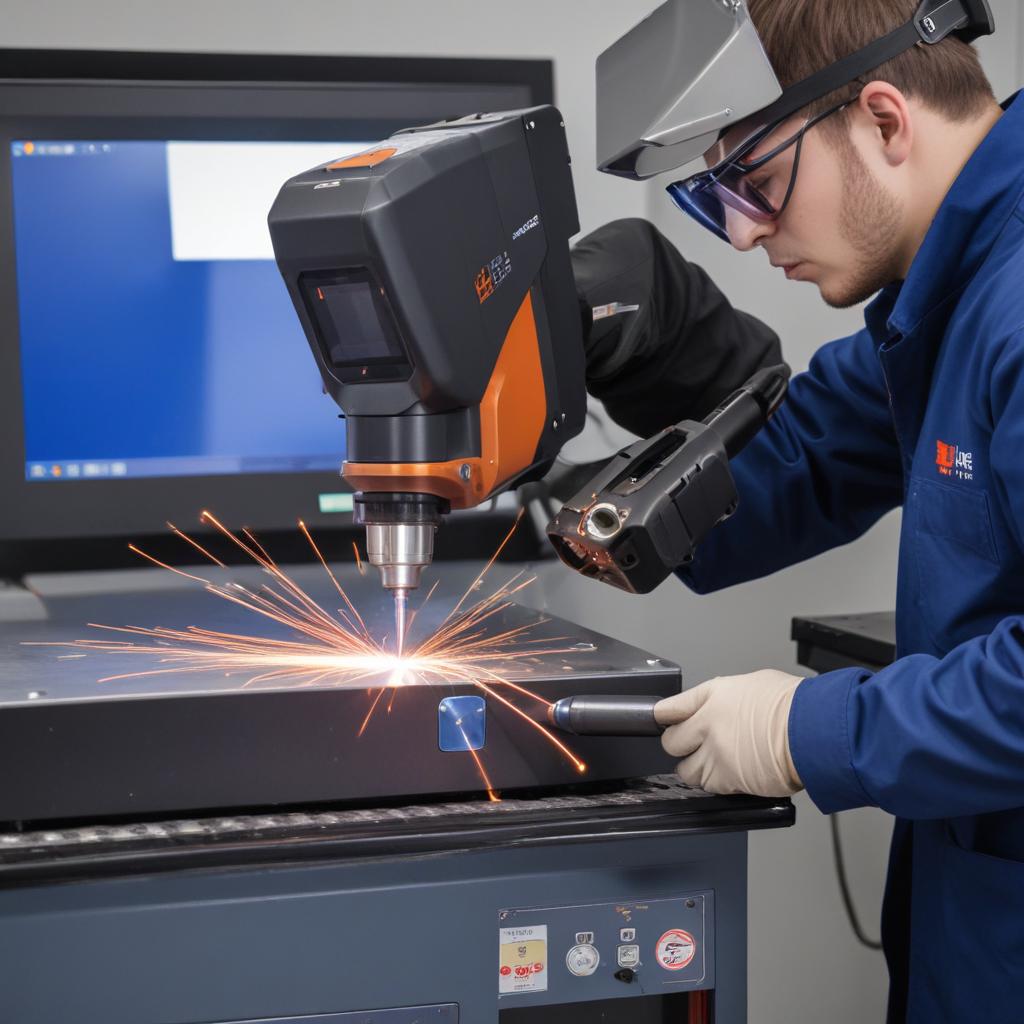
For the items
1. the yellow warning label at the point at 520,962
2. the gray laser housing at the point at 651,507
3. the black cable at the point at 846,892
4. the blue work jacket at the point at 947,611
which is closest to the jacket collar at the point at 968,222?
the blue work jacket at the point at 947,611

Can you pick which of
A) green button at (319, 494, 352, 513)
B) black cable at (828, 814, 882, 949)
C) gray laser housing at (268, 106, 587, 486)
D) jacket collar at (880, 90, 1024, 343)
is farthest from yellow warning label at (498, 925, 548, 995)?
black cable at (828, 814, 882, 949)

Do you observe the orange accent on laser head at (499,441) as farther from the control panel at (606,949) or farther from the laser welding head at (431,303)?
the control panel at (606,949)

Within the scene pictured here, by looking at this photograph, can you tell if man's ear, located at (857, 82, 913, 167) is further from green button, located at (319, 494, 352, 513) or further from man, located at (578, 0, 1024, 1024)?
green button, located at (319, 494, 352, 513)

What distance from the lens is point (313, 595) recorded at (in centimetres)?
156

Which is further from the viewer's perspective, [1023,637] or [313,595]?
[313,595]

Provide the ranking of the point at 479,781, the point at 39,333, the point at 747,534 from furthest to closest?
the point at 39,333, the point at 747,534, the point at 479,781

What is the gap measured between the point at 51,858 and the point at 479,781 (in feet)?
1.22

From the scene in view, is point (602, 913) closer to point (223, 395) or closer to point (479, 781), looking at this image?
point (479, 781)

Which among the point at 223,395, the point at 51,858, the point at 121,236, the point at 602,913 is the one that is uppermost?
the point at 121,236

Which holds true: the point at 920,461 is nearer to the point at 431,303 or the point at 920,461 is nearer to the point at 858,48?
the point at 858,48

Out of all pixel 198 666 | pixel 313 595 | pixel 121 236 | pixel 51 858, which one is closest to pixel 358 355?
pixel 198 666

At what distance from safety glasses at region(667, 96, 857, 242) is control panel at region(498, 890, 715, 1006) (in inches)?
28.7

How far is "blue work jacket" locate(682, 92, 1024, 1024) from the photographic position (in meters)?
1.00

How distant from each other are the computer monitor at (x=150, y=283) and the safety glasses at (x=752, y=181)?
24.5 inches
